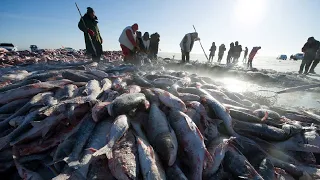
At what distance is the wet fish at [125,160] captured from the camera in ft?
7.03

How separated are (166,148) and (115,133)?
0.73 m

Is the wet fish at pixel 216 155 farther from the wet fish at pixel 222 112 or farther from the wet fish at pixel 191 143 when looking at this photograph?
the wet fish at pixel 222 112

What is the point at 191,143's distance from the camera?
2664mm

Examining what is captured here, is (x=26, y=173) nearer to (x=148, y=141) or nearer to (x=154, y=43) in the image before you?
(x=148, y=141)

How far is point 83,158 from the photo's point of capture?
7.82 ft

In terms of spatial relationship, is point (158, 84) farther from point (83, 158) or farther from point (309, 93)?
point (309, 93)

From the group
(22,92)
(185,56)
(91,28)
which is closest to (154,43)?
(185,56)

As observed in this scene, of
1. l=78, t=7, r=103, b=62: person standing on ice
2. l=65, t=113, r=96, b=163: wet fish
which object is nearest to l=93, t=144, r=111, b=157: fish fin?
l=65, t=113, r=96, b=163: wet fish

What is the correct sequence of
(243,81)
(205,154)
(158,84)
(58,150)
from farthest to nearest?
(243,81) → (158,84) → (58,150) → (205,154)

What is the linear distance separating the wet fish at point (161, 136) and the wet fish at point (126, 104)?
22 cm

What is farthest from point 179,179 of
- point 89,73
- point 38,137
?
point 89,73

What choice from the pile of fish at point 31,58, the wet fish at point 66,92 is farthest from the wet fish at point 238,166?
the pile of fish at point 31,58

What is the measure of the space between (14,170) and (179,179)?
Answer: 8.32 feet

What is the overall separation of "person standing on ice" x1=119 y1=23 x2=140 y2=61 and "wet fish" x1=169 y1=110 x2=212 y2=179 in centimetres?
800
